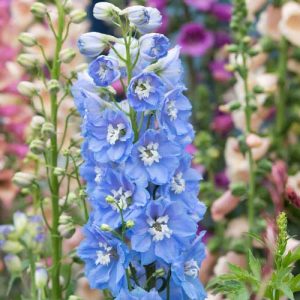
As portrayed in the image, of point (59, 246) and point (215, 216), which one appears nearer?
point (59, 246)

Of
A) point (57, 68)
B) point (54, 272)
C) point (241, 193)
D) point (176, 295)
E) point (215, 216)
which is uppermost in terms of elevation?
point (57, 68)

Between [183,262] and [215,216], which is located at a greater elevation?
[183,262]

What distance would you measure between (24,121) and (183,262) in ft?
3.61

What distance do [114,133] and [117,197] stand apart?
0.08 metres

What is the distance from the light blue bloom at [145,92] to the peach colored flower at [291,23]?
1.09 m

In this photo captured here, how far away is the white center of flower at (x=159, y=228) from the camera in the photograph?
120cm

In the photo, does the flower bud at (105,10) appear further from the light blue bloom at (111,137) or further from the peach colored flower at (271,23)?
the peach colored flower at (271,23)

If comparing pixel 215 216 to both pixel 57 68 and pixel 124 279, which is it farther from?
pixel 124 279

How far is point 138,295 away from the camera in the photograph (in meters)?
1.19

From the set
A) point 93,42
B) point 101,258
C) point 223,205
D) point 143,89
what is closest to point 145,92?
point 143,89

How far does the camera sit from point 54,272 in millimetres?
1452

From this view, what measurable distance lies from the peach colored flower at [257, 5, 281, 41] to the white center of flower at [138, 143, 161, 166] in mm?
1187

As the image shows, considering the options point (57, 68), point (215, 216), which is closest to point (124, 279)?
point (57, 68)

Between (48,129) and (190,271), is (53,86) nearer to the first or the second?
(48,129)
